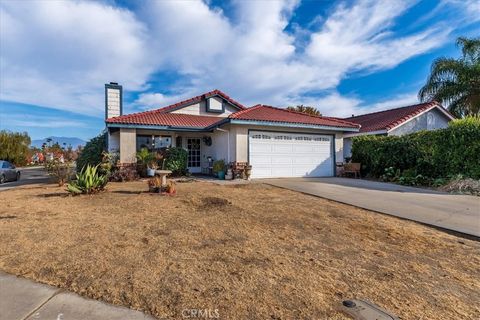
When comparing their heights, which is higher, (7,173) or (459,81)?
(459,81)

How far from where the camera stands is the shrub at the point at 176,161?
14.4m

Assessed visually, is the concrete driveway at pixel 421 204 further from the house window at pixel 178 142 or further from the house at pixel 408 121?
the house at pixel 408 121

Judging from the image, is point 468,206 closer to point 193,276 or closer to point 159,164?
point 193,276

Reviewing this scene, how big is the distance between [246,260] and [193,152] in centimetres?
Answer: 1388

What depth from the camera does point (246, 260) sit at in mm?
3758

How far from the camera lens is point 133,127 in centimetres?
1375

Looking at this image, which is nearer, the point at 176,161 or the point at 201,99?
the point at 176,161

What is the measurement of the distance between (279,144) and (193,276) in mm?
11523

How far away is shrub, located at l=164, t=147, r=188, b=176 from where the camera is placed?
14.4m

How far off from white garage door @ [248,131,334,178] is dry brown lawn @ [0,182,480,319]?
7.25m

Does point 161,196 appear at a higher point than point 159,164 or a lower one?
lower

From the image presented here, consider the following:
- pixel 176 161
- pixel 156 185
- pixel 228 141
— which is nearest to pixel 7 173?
pixel 176 161

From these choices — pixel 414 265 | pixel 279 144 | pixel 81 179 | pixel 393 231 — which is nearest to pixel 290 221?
pixel 393 231

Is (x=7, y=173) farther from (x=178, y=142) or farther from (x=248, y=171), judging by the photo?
(x=248, y=171)
